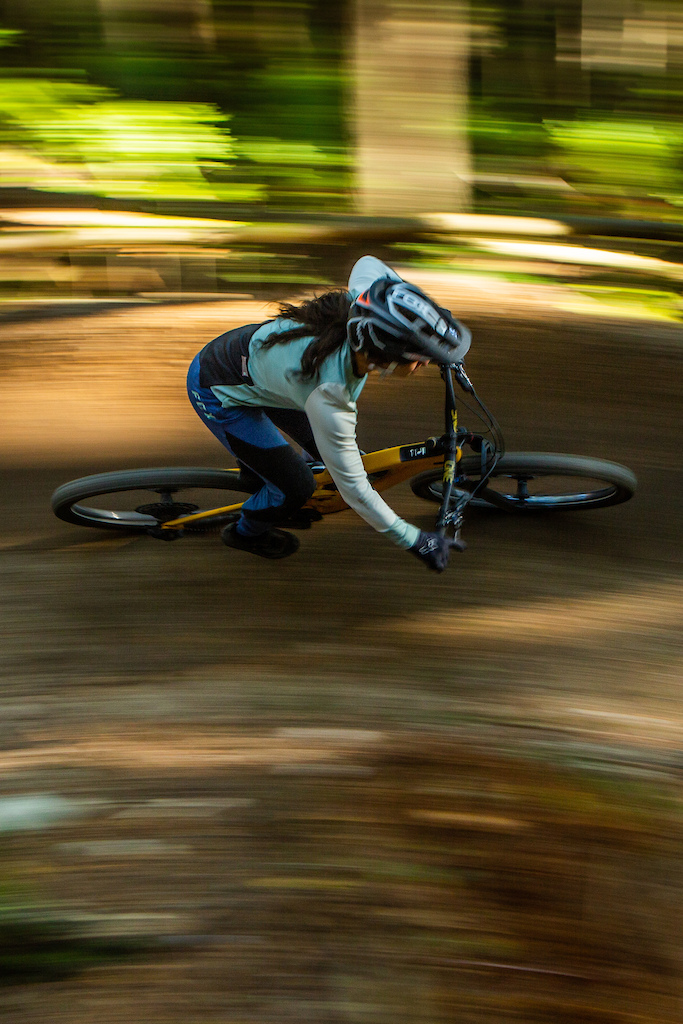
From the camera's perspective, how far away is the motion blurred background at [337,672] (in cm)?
268

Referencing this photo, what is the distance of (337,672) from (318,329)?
161 centimetres

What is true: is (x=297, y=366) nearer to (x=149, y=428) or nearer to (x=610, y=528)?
(x=610, y=528)

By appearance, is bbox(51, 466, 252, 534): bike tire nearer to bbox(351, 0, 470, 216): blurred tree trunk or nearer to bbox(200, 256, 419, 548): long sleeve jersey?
bbox(200, 256, 419, 548): long sleeve jersey

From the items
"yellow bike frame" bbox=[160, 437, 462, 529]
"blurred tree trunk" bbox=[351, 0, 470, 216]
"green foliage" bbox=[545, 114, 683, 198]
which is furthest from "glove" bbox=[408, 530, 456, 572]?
"green foliage" bbox=[545, 114, 683, 198]

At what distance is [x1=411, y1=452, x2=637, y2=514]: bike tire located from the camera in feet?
12.4

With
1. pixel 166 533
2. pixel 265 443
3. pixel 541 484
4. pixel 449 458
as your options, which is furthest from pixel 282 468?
pixel 541 484

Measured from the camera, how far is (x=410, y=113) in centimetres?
863

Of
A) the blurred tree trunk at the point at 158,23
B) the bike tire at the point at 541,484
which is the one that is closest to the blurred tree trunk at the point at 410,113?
the blurred tree trunk at the point at 158,23

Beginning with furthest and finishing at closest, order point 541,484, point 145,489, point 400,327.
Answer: point 541,484
point 145,489
point 400,327

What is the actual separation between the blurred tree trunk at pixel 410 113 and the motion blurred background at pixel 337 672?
44 centimetres

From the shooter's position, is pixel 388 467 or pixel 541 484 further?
pixel 541 484

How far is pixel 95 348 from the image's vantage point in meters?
6.70

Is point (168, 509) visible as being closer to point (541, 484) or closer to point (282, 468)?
point (282, 468)

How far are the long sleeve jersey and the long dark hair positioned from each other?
0.02 m
